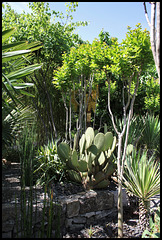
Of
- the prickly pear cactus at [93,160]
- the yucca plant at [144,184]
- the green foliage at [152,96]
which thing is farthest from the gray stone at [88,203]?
the green foliage at [152,96]

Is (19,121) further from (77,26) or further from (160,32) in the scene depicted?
(77,26)

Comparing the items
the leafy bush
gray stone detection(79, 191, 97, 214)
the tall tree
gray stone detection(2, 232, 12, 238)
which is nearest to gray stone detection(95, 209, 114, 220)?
gray stone detection(79, 191, 97, 214)

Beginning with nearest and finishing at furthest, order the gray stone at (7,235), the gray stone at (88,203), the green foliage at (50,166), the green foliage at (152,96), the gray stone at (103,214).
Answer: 1. the gray stone at (7,235)
2. the gray stone at (88,203)
3. the gray stone at (103,214)
4. the green foliage at (50,166)
5. the green foliage at (152,96)

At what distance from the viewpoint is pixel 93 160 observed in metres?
3.12

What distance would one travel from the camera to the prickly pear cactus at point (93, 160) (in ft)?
10.1

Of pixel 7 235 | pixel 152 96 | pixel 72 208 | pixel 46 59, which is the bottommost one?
pixel 7 235

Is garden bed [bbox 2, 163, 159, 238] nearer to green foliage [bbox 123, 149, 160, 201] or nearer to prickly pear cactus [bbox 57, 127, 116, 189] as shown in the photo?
prickly pear cactus [bbox 57, 127, 116, 189]

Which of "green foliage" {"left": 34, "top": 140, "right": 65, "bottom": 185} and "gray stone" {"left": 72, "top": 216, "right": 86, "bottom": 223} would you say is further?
"green foliage" {"left": 34, "top": 140, "right": 65, "bottom": 185}

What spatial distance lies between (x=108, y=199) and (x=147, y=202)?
2.16ft

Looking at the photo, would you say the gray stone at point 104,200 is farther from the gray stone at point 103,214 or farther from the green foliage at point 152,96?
the green foliage at point 152,96

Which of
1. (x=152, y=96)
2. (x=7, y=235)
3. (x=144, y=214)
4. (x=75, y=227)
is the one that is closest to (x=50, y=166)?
(x=75, y=227)

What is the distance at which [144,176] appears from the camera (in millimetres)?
2379

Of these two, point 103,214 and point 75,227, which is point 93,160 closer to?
point 103,214

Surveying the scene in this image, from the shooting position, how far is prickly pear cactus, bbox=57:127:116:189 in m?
3.07
